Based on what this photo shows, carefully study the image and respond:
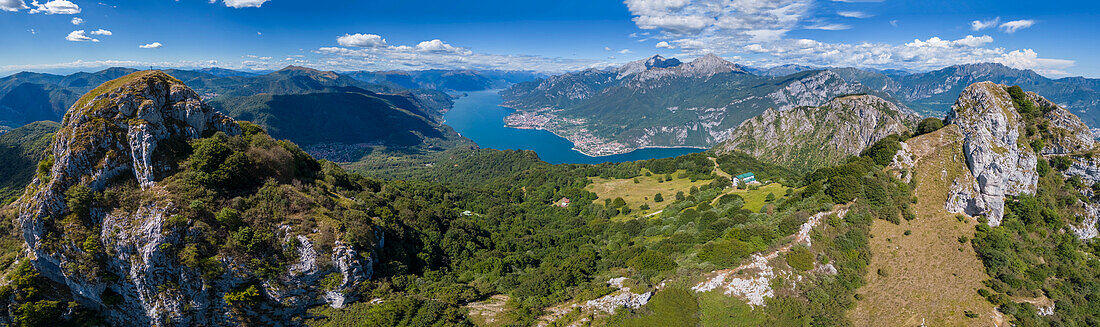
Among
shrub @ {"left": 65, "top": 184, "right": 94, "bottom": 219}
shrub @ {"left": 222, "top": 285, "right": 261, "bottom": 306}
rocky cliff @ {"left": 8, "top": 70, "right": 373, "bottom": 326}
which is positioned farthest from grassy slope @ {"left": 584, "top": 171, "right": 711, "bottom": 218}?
shrub @ {"left": 65, "top": 184, "right": 94, "bottom": 219}

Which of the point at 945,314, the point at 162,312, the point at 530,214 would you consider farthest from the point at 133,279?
the point at 945,314

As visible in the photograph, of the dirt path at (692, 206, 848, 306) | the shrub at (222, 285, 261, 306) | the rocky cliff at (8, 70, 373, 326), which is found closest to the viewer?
the rocky cliff at (8, 70, 373, 326)

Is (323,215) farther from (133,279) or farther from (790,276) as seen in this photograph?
(790,276)

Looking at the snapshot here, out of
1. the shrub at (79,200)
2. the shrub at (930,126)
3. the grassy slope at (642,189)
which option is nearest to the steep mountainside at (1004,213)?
the shrub at (930,126)

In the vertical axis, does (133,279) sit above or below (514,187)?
above

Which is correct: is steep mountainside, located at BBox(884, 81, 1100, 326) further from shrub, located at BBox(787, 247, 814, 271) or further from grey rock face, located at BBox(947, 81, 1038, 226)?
shrub, located at BBox(787, 247, 814, 271)

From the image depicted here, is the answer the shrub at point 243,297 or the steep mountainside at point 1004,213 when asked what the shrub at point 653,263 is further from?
the shrub at point 243,297

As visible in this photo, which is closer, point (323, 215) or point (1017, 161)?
point (323, 215)

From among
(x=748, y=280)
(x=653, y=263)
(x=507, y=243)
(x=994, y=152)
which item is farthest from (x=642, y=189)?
(x=994, y=152)
